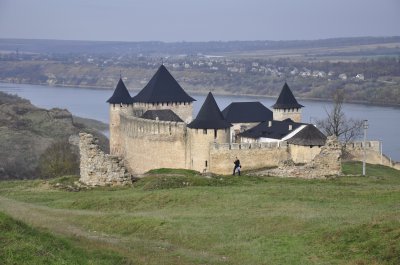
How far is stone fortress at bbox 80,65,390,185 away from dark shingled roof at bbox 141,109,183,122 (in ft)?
0.13

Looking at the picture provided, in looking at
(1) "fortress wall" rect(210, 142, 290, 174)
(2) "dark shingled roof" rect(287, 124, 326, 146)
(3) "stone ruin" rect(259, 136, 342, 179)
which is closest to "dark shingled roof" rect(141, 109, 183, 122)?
(1) "fortress wall" rect(210, 142, 290, 174)

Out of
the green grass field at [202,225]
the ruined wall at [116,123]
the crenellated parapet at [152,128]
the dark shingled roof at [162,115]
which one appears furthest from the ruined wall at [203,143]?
the ruined wall at [116,123]

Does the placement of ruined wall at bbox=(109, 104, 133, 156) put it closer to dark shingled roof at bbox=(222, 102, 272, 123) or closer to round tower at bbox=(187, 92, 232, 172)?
dark shingled roof at bbox=(222, 102, 272, 123)

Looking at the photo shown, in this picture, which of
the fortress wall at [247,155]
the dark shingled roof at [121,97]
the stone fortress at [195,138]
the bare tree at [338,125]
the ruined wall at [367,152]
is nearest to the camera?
the stone fortress at [195,138]

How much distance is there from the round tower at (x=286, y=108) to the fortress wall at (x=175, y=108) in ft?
11.6

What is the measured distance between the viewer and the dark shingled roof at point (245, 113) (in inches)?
1100

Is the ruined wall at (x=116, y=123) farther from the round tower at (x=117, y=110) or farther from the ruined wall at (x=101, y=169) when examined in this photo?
the ruined wall at (x=101, y=169)

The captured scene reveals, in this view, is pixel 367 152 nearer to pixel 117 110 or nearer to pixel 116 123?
pixel 116 123

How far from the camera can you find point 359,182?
16.8 metres

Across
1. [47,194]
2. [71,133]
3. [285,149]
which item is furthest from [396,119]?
[47,194]

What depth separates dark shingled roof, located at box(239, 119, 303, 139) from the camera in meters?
24.6

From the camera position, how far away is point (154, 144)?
24.5 metres

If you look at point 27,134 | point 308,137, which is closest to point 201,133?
point 308,137

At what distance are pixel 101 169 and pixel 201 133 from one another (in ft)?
19.8
